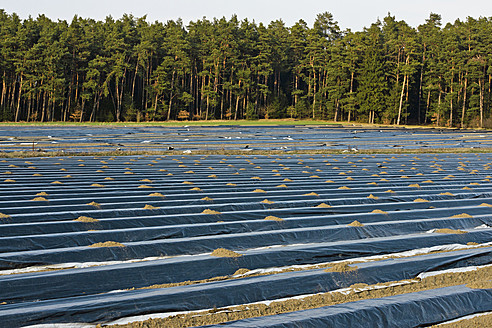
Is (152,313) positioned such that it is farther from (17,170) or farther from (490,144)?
(490,144)

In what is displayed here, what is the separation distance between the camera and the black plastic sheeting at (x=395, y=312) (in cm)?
305

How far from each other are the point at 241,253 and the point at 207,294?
899 millimetres

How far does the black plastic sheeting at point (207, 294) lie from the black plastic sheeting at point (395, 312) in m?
0.40

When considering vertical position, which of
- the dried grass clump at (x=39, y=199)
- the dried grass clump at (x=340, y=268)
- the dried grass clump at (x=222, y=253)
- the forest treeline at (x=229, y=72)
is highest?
the forest treeline at (x=229, y=72)

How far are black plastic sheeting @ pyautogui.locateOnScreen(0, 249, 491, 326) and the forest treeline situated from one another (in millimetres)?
55397

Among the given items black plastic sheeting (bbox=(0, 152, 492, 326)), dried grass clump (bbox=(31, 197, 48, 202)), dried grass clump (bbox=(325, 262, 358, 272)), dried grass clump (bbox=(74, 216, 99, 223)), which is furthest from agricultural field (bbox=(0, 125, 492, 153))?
dried grass clump (bbox=(325, 262, 358, 272))

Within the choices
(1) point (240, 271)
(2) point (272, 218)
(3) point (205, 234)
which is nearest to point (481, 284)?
(1) point (240, 271)

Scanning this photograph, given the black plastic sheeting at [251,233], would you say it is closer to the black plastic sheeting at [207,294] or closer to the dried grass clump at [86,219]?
the dried grass clump at [86,219]

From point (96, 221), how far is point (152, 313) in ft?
7.49

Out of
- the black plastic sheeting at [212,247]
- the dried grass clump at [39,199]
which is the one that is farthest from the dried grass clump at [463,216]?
the dried grass clump at [39,199]

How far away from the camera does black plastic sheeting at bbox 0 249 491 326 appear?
9.89 feet

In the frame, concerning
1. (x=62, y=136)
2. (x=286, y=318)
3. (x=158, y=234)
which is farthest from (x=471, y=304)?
(x=62, y=136)

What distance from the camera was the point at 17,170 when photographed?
10.4 meters

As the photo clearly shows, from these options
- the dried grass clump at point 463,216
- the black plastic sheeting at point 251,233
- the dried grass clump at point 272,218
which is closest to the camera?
the black plastic sheeting at point 251,233
